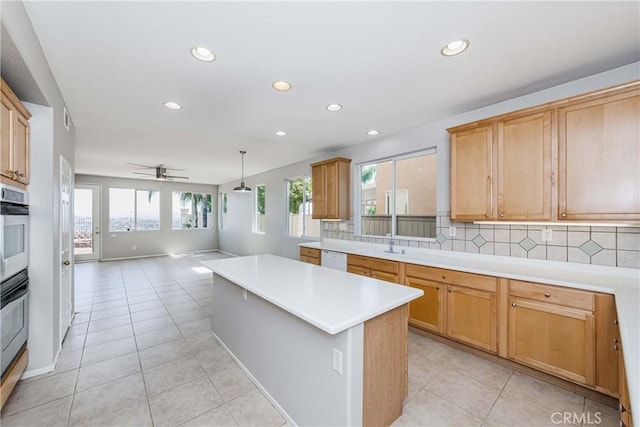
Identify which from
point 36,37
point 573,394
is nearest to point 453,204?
point 573,394

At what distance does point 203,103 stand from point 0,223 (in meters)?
1.87

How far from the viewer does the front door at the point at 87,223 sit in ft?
25.0

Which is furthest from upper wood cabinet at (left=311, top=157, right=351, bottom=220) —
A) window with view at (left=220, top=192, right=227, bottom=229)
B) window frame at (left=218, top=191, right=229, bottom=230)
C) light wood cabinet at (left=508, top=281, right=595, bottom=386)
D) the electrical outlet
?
window with view at (left=220, top=192, right=227, bottom=229)

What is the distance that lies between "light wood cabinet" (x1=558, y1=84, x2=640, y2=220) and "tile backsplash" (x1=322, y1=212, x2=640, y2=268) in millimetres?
337

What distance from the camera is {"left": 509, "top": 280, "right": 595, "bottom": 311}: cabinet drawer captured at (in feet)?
6.46

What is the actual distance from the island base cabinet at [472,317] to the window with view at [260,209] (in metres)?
5.74

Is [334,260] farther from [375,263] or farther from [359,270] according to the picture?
[375,263]

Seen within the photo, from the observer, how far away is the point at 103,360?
2.54 m

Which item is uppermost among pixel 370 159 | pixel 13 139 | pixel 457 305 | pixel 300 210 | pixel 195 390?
pixel 370 159

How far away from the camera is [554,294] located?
2.11m

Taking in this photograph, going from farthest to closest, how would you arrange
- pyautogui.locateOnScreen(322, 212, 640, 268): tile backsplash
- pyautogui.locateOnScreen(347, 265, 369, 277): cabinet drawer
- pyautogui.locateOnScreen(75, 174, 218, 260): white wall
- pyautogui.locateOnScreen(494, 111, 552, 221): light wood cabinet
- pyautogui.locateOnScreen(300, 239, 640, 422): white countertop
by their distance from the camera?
pyautogui.locateOnScreen(75, 174, 218, 260): white wall < pyautogui.locateOnScreen(347, 265, 369, 277): cabinet drawer < pyautogui.locateOnScreen(494, 111, 552, 221): light wood cabinet < pyautogui.locateOnScreen(322, 212, 640, 268): tile backsplash < pyautogui.locateOnScreen(300, 239, 640, 422): white countertop

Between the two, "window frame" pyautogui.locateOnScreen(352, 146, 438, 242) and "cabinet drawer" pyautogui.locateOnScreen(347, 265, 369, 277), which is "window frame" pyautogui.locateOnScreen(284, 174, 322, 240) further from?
"cabinet drawer" pyautogui.locateOnScreen(347, 265, 369, 277)

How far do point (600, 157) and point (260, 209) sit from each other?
692 centimetres

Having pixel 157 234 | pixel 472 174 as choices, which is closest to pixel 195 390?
pixel 472 174
